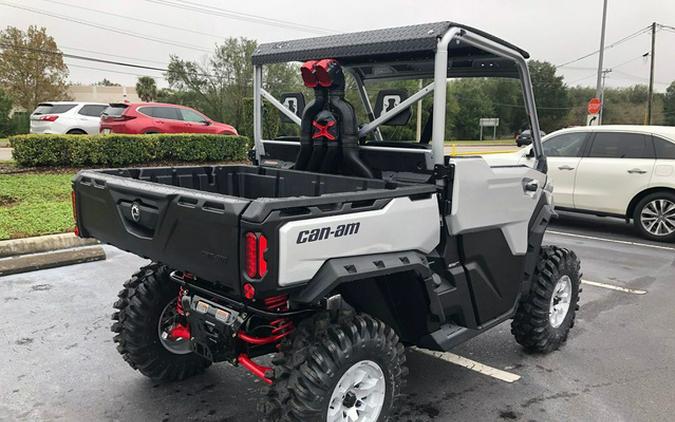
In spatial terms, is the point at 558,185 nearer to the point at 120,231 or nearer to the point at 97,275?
the point at 97,275

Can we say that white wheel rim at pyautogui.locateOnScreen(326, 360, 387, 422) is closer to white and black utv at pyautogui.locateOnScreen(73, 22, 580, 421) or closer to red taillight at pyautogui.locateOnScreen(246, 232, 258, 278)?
white and black utv at pyautogui.locateOnScreen(73, 22, 580, 421)

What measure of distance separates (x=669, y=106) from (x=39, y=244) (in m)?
70.8

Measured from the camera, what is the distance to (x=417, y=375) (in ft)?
12.5

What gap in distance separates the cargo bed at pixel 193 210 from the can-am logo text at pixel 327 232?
70 millimetres

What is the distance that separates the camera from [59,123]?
54.1 ft

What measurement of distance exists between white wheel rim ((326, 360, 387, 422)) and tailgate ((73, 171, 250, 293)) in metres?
0.75

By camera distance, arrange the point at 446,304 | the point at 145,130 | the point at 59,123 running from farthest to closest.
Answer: the point at 59,123
the point at 145,130
the point at 446,304

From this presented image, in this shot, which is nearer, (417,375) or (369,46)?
(369,46)

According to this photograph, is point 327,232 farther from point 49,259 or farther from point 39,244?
point 39,244

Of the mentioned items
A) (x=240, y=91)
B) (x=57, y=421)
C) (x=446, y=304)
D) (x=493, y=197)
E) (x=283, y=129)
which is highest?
(x=240, y=91)

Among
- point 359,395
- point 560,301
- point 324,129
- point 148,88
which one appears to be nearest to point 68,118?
point 324,129

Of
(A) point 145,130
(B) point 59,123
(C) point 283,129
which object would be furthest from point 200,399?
(B) point 59,123

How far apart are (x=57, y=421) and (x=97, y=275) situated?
2993mm

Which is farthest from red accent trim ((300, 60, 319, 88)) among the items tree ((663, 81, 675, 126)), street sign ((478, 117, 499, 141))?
tree ((663, 81, 675, 126))
